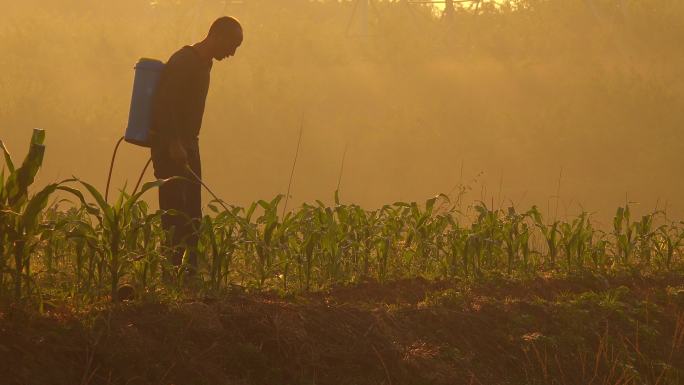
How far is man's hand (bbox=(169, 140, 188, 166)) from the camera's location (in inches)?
258

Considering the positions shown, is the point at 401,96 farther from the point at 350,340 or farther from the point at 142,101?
the point at 350,340

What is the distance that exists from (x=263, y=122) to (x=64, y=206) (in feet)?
36.4

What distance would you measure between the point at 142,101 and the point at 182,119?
280 mm

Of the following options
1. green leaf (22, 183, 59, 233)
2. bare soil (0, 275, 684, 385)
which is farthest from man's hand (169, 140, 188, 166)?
green leaf (22, 183, 59, 233)

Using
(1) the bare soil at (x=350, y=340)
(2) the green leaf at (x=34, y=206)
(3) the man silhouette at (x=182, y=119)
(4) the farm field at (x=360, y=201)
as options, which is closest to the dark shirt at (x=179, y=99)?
(3) the man silhouette at (x=182, y=119)

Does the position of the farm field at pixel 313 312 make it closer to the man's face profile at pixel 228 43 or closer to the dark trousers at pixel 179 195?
the dark trousers at pixel 179 195

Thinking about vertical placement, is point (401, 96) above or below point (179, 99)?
above

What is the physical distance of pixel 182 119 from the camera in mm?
6750

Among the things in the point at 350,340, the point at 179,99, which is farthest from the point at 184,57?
the point at 350,340

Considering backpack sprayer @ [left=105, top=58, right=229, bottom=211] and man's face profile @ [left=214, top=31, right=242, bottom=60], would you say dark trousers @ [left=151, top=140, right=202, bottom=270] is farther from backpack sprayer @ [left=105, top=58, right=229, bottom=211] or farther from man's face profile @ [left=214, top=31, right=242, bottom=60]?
man's face profile @ [left=214, top=31, right=242, bottom=60]

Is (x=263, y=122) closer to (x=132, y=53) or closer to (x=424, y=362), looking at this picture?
(x=132, y=53)

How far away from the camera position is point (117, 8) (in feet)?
137

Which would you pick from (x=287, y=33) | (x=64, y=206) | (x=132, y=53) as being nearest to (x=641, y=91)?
(x=287, y=33)

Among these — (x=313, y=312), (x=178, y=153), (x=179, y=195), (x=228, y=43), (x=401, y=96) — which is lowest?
(x=313, y=312)
